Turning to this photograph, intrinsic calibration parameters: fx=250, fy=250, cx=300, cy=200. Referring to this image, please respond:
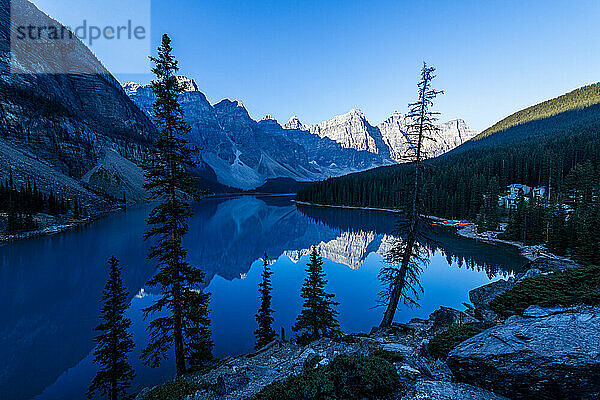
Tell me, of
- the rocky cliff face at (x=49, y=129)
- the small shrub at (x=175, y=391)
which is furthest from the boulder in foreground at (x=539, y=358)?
the rocky cliff face at (x=49, y=129)

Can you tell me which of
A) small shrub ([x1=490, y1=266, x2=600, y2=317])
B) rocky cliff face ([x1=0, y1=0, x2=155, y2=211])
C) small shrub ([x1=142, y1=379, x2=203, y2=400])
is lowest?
small shrub ([x1=142, y1=379, x2=203, y2=400])

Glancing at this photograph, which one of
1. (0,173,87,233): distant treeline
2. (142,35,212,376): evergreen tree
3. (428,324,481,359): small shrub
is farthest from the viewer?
(0,173,87,233): distant treeline

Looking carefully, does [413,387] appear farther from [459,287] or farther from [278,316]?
[459,287]

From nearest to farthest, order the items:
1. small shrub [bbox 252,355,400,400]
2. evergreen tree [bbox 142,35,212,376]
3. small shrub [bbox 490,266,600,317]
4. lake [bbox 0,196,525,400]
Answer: small shrub [bbox 252,355,400,400]
small shrub [bbox 490,266,600,317]
evergreen tree [bbox 142,35,212,376]
lake [bbox 0,196,525,400]

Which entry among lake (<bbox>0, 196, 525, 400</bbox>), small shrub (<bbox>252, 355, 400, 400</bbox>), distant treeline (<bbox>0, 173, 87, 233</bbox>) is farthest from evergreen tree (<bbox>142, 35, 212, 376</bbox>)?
distant treeline (<bbox>0, 173, 87, 233</bbox>)

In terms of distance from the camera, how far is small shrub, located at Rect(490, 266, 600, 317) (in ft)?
32.9

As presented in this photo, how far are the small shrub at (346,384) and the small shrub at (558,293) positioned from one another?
8.32 m

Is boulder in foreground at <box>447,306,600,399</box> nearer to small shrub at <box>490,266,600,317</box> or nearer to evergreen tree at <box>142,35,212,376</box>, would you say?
small shrub at <box>490,266,600,317</box>

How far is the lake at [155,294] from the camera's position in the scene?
56.1ft

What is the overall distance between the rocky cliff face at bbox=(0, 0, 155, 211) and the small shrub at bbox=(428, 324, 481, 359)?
11619 centimetres

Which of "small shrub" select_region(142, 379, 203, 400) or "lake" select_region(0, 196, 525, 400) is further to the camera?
"lake" select_region(0, 196, 525, 400)

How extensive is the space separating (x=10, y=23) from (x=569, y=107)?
34500 centimetres

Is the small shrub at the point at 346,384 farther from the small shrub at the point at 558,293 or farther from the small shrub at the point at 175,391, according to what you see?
the small shrub at the point at 558,293

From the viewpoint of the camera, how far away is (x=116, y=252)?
46.6m
